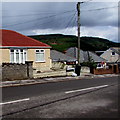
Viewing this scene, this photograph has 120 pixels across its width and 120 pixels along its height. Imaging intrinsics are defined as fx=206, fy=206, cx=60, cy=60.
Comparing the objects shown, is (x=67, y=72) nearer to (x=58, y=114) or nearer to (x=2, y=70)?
(x=2, y=70)

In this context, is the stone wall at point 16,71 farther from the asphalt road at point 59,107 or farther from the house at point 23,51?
the house at point 23,51

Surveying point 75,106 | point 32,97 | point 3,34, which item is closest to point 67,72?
point 3,34

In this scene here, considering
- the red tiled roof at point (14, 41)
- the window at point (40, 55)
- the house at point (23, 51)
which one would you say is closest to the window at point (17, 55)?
the house at point (23, 51)

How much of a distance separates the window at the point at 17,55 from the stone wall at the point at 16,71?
827cm

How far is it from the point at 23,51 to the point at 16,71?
382 inches

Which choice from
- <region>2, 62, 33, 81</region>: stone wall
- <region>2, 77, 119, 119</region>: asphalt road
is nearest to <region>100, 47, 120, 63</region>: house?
<region>2, 62, 33, 81</region>: stone wall

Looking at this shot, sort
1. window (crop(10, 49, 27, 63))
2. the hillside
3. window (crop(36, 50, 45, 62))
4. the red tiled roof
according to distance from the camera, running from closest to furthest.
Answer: window (crop(10, 49, 27, 63)) < the red tiled roof < window (crop(36, 50, 45, 62)) < the hillside

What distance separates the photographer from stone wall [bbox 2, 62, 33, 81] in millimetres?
16920

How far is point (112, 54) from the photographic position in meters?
71.9

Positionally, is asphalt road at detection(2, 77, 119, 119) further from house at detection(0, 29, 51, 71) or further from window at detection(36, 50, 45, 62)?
window at detection(36, 50, 45, 62)

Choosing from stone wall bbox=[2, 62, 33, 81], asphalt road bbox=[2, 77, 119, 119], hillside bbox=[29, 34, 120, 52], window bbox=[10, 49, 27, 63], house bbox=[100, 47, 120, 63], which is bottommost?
asphalt road bbox=[2, 77, 119, 119]

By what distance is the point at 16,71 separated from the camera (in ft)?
57.9

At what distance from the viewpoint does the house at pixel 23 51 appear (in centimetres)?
2558

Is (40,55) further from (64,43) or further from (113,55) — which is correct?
(64,43)
